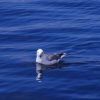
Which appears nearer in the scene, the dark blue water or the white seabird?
the dark blue water

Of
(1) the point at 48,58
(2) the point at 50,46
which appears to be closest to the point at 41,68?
(1) the point at 48,58

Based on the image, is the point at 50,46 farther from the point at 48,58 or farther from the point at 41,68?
the point at 41,68

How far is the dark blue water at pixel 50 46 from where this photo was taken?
106 feet

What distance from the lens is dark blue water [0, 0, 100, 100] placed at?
3228 cm

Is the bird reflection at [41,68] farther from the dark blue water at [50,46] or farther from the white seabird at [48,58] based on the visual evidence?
the white seabird at [48,58]

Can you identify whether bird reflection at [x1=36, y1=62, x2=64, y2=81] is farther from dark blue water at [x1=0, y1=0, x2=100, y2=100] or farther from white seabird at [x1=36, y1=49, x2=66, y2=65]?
white seabird at [x1=36, y1=49, x2=66, y2=65]

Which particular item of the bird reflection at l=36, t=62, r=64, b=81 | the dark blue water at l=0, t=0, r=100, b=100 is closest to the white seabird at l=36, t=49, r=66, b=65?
the bird reflection at l=36, t=62, r=64, b=81


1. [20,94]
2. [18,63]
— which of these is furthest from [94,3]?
[20,94]

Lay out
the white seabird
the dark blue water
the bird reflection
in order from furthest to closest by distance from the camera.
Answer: the white seabird
the bird reflection
the dark blue water

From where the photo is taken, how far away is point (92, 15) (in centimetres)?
4425

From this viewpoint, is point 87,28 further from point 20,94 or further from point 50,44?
point 20,94

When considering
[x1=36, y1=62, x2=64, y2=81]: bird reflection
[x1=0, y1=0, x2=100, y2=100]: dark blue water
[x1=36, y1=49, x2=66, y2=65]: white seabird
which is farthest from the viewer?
[x1=36, y1=49, x2=66, y2=65]: white seabird

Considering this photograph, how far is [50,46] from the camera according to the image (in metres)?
37.8

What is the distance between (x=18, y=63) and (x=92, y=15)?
10479 millimetres
